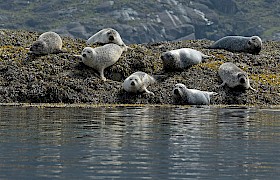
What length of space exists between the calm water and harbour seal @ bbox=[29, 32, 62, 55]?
8185 millimetres

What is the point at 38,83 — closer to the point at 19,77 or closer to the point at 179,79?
the point at 19,77

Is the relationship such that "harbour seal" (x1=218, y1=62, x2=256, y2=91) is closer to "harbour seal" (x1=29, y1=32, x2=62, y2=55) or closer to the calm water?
"harbour seal" (x1=29, y1=32, x2=62, y2=55)

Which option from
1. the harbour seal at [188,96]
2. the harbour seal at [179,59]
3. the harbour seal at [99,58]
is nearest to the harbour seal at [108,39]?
the harbour seal at [99,58]

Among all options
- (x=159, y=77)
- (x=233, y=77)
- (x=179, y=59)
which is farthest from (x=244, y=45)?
(x=159, y=77)

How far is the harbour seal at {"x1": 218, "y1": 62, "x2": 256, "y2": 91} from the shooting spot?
2639 cm

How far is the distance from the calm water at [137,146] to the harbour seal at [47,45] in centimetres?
819

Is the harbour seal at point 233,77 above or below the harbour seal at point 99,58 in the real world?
below

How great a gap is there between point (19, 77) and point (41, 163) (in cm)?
1566

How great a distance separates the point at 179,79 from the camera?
88.7 ft

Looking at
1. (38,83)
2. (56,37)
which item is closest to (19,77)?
(38,83)

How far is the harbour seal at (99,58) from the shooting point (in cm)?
2659

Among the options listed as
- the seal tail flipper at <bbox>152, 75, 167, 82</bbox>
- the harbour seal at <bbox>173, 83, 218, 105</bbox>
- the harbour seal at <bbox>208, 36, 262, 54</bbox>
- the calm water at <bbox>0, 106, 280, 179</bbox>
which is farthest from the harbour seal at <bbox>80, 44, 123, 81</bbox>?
the calm water at <bbox>0, 106, 280, 179</bbox>

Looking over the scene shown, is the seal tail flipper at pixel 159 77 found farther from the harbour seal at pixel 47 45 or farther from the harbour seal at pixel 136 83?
the harbour seal at pixel 47 45

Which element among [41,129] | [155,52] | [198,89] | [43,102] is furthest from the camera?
[155,52]
